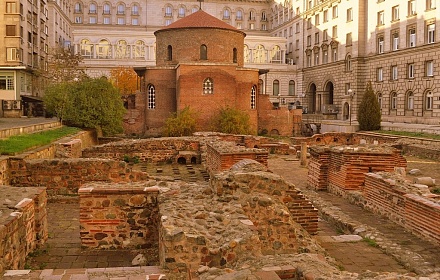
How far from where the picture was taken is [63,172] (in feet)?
37.2

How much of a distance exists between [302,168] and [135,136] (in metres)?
20.4

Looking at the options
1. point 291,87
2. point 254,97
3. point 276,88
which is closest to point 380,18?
point 254,97

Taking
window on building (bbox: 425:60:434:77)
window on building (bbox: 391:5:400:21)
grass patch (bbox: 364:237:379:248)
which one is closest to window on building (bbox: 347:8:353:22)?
window on building (bbox: 391:5:400:21)

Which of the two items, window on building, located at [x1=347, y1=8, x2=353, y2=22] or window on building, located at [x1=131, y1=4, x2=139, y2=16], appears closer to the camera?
window on building, located at [x1=347, y1=8, x2=353, y2=22]

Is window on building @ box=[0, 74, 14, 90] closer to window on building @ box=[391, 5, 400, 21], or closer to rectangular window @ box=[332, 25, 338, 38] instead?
rectangular window @ box=[332, 25, 338, 38]

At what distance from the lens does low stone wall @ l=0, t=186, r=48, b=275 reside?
5758 millimetres

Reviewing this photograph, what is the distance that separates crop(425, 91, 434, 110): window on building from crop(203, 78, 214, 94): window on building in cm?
1759

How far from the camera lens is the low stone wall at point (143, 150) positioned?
1919 centimetres

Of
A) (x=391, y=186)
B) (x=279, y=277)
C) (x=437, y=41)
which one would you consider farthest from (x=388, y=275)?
(x=437, y=41)

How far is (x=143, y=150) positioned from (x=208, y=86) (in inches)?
556

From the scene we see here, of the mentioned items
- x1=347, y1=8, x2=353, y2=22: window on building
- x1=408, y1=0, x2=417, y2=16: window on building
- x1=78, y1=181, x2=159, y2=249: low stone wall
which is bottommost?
x1=78, y1=181, x2=159, y2=249: low stone wall

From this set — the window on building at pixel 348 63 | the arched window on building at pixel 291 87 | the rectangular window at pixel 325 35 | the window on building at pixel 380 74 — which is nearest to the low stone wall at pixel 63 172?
the window on building at pixel 380 74

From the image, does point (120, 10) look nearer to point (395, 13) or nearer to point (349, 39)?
point (349, 39)

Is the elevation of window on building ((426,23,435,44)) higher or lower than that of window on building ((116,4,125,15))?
lower
